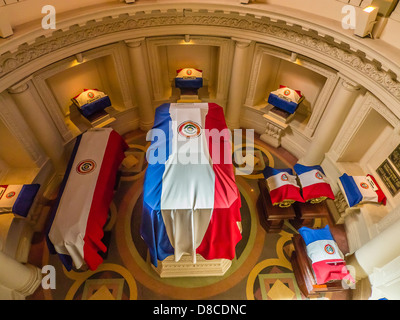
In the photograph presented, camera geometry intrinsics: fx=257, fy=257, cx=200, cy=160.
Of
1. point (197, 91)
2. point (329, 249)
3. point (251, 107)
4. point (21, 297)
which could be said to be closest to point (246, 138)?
point (251, 107)

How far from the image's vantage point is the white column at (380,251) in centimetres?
371

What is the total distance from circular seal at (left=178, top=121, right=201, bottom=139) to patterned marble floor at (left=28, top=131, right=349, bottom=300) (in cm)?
227

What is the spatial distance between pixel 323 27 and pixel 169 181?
3.65 metres

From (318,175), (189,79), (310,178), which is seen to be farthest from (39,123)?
(318,175)

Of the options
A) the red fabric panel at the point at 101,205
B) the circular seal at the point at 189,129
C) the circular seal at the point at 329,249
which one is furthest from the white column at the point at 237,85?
the circular seal at the point at 329,249

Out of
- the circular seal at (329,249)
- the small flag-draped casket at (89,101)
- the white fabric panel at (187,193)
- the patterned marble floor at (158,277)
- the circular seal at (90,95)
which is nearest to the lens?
the white fabric panel at (187,193)

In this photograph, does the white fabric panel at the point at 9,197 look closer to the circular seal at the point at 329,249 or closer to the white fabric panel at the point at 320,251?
the white fabric panel at the point at 320,251

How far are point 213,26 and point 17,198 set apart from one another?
17.4ft

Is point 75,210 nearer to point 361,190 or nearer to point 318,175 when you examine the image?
point 318,175

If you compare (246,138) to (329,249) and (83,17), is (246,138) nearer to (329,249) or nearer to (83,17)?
(329,249)

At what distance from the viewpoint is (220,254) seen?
4246 mm

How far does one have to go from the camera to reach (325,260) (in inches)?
159

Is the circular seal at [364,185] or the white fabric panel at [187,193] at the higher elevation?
the circular seal at [364,185]

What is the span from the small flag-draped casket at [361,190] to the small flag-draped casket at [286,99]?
2111mm
